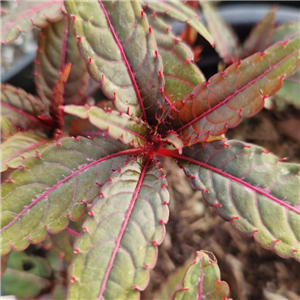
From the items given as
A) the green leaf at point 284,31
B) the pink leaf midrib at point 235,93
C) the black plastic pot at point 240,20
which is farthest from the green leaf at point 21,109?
the green leaf at point 284,31

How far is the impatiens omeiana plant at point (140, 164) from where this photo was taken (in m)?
0.55

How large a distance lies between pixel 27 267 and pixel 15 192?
20.3 inches

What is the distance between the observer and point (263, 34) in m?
1.04

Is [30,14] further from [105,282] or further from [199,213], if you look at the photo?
[199,213]

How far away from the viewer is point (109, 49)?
2.02ft

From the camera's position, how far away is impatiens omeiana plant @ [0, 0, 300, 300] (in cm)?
55

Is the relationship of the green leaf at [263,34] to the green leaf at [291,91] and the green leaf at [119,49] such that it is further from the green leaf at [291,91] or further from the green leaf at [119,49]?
the green leaf at [119,49]

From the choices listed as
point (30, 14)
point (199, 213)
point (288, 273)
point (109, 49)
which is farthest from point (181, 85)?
point (288, 273)

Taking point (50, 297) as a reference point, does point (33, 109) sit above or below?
above

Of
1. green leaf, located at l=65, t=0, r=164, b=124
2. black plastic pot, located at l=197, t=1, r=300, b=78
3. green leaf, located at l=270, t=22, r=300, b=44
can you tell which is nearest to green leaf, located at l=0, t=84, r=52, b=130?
green leaf, located at l=65, t=0, r=164, b=124

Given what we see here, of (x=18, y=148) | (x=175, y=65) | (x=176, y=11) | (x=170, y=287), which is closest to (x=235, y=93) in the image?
(x=175, y=65)

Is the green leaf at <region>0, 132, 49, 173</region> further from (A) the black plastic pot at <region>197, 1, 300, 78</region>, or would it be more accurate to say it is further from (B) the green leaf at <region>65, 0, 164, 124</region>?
(A) the black plastic pot at <region>197, 1, 300, 78</region>

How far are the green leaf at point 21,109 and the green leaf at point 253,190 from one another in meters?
0.43

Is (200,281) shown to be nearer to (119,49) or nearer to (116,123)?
(116,123)
